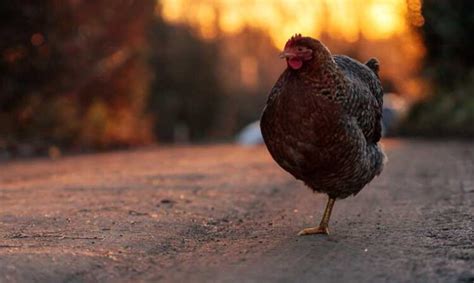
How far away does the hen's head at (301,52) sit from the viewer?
23.5 feet

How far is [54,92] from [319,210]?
15.2 metres

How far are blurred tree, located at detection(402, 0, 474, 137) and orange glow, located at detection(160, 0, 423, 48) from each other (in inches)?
891

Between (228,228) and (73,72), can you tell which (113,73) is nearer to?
(73,72)

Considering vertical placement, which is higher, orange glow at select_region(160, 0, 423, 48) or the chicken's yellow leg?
orange glow at select_region(160, 0, 423, 48)

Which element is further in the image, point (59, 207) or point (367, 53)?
point (367, 53)

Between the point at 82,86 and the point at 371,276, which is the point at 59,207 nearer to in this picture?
the point at 371,276

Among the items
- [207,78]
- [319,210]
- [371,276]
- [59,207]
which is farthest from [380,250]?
[207,78]

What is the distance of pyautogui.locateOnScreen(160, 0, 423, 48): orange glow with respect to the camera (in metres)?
52.3

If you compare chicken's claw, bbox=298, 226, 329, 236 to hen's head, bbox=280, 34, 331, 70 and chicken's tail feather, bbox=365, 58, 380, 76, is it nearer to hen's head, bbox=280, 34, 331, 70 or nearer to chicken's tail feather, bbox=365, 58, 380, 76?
hen's head, bbox=280, 34, 331, 70

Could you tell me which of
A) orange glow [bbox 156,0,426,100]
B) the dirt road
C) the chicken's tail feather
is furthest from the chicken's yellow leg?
orange glow [bbox 156,0,426,100]

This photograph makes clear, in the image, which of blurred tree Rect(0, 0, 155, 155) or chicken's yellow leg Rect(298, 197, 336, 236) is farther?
blurred tree Rect(0, 0, 155, 155)

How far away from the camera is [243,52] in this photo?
63.7 meters

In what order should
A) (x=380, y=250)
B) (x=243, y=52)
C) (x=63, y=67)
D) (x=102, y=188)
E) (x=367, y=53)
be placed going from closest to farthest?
1. (x=380, y=250)
2. (x=102, y=188)
3. (x=63, y=67)
4. (x=367, y=53)
5. (x=243, y=52)

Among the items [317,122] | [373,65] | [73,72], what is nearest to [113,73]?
[73,72]
